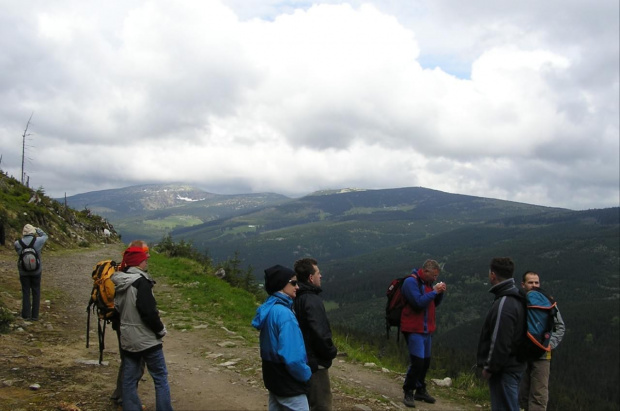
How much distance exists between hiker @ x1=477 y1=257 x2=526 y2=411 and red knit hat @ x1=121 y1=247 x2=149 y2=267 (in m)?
5.01

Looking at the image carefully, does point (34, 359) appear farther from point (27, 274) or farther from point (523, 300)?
point (523, 300)

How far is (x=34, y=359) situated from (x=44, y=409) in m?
2.80

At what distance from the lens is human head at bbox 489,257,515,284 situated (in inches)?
242

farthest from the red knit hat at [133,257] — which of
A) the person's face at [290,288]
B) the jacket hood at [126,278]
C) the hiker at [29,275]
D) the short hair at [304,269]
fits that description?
the hiker at [29,275]

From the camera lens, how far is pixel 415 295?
786 centimetres

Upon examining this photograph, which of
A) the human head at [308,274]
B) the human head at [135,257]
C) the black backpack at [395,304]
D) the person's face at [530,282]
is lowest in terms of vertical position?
the black backpack at [395,304]

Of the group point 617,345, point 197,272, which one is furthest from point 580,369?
point 197,272

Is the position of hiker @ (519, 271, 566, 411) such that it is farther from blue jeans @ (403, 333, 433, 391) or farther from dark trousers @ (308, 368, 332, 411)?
dark trousers @ (308, 368, 332, 411)

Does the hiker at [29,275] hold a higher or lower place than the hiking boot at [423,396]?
higher

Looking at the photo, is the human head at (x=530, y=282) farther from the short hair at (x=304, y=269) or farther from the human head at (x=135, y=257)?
the human head at (x=135, y=257)

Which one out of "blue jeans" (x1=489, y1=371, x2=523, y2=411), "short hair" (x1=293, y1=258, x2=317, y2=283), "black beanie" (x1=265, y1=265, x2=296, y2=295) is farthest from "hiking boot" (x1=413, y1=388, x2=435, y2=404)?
"black beanie" (x1=265, y1=265, x2=296, y2=295)

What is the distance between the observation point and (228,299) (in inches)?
661

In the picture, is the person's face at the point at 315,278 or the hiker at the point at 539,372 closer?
the person's face at the point at 315,278

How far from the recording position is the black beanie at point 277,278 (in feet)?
16.2
